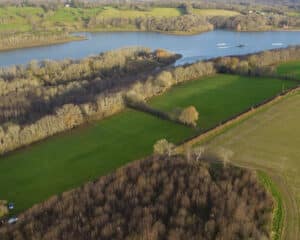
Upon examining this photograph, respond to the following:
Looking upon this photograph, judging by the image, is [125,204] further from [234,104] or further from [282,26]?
[282,26]

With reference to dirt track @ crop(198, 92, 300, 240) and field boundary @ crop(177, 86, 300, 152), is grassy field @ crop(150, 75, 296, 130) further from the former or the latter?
dirt track @ crop(198, 92, 300, 240)

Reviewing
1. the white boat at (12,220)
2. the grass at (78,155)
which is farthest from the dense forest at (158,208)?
the grass at (78,155)

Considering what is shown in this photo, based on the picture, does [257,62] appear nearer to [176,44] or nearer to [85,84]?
[85,84]

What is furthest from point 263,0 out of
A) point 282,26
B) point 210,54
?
point 210,54

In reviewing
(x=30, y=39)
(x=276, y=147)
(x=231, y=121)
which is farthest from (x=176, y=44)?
(x=276, y=147)

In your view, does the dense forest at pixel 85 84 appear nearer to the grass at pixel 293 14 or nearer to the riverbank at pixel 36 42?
the riverbank at pixel 36 42

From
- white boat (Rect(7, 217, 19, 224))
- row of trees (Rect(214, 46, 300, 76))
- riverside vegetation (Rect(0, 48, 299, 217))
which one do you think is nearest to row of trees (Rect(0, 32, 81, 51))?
riverside vegetation (Rect(0, 48, 299, 217))

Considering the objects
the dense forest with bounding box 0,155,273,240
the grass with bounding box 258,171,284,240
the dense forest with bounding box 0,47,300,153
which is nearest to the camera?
the dense forest with bounding box 0,155,273,240
